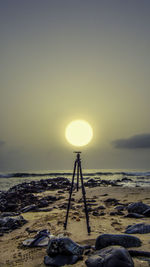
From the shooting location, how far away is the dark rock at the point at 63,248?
4.55 meters

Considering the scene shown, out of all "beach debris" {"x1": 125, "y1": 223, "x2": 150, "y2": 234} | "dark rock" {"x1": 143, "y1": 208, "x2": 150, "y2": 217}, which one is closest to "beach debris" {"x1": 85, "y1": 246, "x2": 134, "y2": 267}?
"beach debris" {"x1": 125, "y1": 223, "x2": 150, "y2": 234}

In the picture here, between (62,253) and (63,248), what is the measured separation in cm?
15

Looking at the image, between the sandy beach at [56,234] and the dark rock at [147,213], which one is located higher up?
the dark rock at [147,213]

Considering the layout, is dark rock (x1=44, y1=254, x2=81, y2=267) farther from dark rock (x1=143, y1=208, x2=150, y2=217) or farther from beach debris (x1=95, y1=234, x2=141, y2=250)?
dark rock (x1=143, y1=208, x2=150, y2=217)

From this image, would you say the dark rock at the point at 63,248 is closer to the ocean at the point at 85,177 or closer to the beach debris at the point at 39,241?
the beach debris at the point at 39,241

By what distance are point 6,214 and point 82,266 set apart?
276 inches

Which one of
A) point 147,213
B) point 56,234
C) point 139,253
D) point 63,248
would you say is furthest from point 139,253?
point 147,213

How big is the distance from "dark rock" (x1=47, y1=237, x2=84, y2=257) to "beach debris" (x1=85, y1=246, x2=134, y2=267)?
0.46m

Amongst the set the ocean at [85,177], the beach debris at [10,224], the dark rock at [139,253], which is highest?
the ocean at [85,177]

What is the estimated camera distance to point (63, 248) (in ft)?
14.9

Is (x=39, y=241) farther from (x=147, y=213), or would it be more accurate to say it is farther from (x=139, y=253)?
(x=147, y=213)

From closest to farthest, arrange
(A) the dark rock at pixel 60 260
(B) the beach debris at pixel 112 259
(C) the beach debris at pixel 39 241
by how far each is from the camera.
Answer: (B) the beach debris at pixel 112 259 → (A) the dark rock at pixel 60 260 → (C) the beach debris at pixel 39 241

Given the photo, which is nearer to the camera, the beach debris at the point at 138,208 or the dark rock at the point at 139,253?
the dark rock at the point at 139,253

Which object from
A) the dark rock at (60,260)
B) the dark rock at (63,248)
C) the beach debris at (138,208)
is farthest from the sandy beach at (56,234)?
the beach debris at (138,208)
